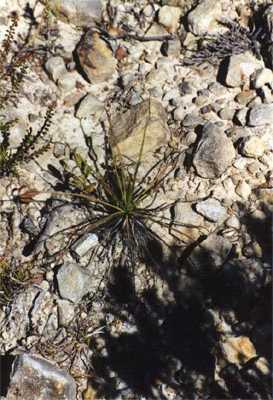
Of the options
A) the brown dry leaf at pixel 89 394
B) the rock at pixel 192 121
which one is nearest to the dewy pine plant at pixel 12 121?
the rock at pixel 192 121

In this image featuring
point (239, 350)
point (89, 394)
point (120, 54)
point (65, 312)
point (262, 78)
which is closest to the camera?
point (239, 350)

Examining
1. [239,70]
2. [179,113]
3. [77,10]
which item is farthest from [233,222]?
[77,10]

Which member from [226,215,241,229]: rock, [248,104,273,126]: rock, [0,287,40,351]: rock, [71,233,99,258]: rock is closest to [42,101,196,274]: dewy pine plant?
[71,233,99,258]: rock

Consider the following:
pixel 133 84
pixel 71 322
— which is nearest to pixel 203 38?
pixel 133 84

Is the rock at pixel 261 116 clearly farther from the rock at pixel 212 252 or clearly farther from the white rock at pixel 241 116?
the rock at pixel 212 252

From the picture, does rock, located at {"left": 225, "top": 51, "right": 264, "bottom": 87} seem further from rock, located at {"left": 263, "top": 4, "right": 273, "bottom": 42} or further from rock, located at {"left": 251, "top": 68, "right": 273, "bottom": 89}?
rock, located at {"left": 263, "top": 4, "right": 273, "bottom": 42}

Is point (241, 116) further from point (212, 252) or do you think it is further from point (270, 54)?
point (212, 252)

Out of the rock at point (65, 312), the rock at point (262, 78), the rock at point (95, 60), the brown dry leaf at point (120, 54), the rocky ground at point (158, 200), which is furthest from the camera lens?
the brown dry leaf at point (120, 54)
